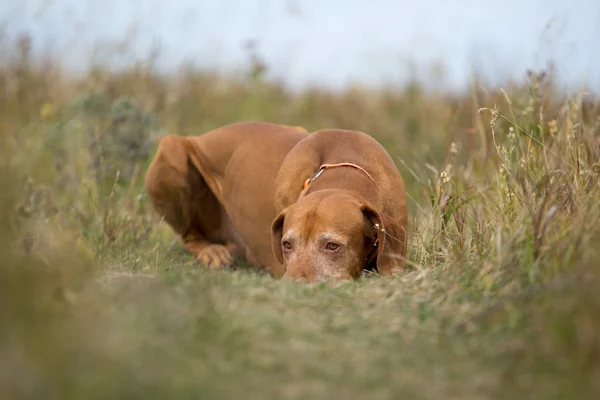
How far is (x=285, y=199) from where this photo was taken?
5184 millimetres

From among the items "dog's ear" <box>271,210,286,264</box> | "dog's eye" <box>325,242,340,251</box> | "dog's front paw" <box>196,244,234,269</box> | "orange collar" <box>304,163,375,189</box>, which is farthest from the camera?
"dog's front paw" <box>196,244,234,269</box>

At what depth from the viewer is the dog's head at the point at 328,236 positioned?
4.26 m

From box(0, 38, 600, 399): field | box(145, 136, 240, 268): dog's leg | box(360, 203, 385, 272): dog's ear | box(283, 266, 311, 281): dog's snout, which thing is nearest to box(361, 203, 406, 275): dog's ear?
box(360, 203, 385, 272): dog's ear

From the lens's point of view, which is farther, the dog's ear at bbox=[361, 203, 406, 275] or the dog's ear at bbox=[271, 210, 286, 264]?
the dog's ear at bbox=[271, 210, 286, 264]

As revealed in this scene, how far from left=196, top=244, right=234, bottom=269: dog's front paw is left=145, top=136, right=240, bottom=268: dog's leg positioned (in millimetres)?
13

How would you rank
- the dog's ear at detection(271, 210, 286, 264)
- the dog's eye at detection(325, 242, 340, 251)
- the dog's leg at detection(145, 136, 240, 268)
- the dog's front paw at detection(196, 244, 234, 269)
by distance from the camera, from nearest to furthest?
the dog's eye at detection(325, 242, 340, 251), the dog's ear at detection(271, 210, 286, 264), the dog's front paw at detection(196, 244, 234, 269), the dog's leg at detection(145, 136, 240, 268)

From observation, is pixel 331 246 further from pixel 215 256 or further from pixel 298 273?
pixel 215 256

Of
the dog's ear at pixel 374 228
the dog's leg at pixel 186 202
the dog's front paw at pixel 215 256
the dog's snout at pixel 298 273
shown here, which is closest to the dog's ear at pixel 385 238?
the dog's ear at pixel 374 228

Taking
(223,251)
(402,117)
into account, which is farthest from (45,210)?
(402,117)

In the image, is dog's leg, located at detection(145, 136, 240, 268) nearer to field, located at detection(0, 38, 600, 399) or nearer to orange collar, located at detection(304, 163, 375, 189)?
field, located at detection(0, 38, 600, 399)

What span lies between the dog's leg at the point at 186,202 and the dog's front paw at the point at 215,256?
1cm

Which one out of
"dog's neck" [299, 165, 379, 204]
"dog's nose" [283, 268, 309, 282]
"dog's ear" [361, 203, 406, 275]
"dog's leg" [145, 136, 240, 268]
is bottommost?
"dog's leg" [145, 136, 240, 268]

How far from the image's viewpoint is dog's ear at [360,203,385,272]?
4.30 m

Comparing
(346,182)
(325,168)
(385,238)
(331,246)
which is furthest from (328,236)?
(325,168)
